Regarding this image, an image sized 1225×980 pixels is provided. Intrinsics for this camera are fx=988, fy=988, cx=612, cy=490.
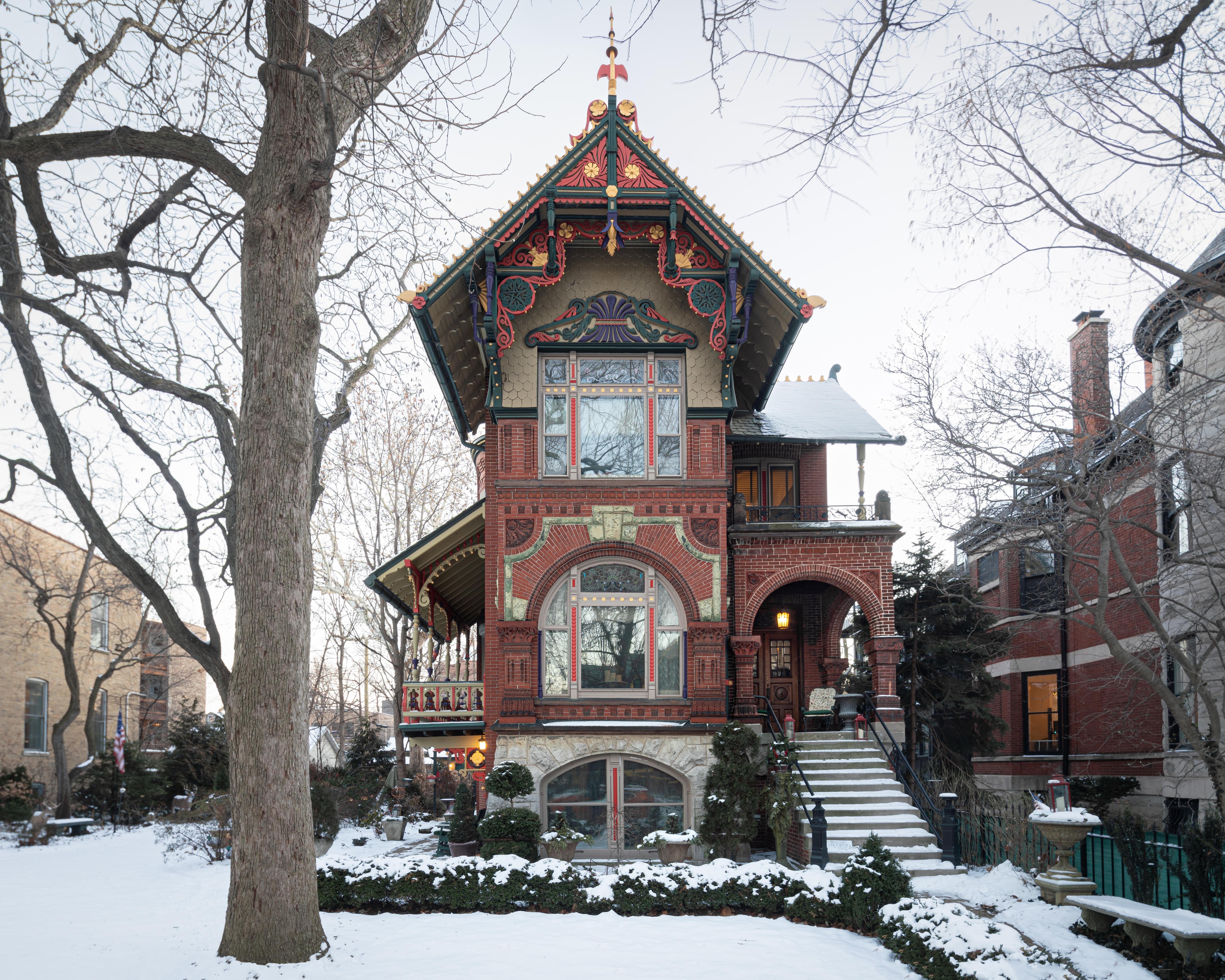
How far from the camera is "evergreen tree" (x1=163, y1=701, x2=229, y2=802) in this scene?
27.6 m

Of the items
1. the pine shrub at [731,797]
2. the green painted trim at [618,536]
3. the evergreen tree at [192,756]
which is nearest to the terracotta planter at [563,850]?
the pine shrub at [731,797]

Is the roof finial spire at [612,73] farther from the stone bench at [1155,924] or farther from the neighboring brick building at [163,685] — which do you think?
the neighboring brick building at [163,685]

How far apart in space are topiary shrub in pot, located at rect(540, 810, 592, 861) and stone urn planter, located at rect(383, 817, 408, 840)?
19.1 ft

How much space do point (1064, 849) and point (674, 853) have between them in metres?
5.31

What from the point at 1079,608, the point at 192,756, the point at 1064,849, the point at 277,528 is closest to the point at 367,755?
the point at 192,756

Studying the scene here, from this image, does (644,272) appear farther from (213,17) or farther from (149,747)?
(149,747)

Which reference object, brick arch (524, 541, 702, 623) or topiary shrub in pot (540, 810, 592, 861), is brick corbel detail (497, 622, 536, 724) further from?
topiary shrub in pot (540, 810, 592, 861)

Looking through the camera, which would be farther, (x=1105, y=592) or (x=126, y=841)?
(x=126, y=841)

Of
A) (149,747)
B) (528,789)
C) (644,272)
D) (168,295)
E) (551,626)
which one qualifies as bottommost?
(149,747)

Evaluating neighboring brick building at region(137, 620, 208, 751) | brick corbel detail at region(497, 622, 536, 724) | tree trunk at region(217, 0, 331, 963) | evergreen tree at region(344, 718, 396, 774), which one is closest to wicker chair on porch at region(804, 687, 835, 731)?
brick corbel detail at region(497, 622, 536, 724)

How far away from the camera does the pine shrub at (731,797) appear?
1479 centimetres

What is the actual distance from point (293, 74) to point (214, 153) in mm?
1251

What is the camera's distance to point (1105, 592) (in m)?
13.0

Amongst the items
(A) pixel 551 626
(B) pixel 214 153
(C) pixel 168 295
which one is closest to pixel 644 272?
(A) pixel 551 626
